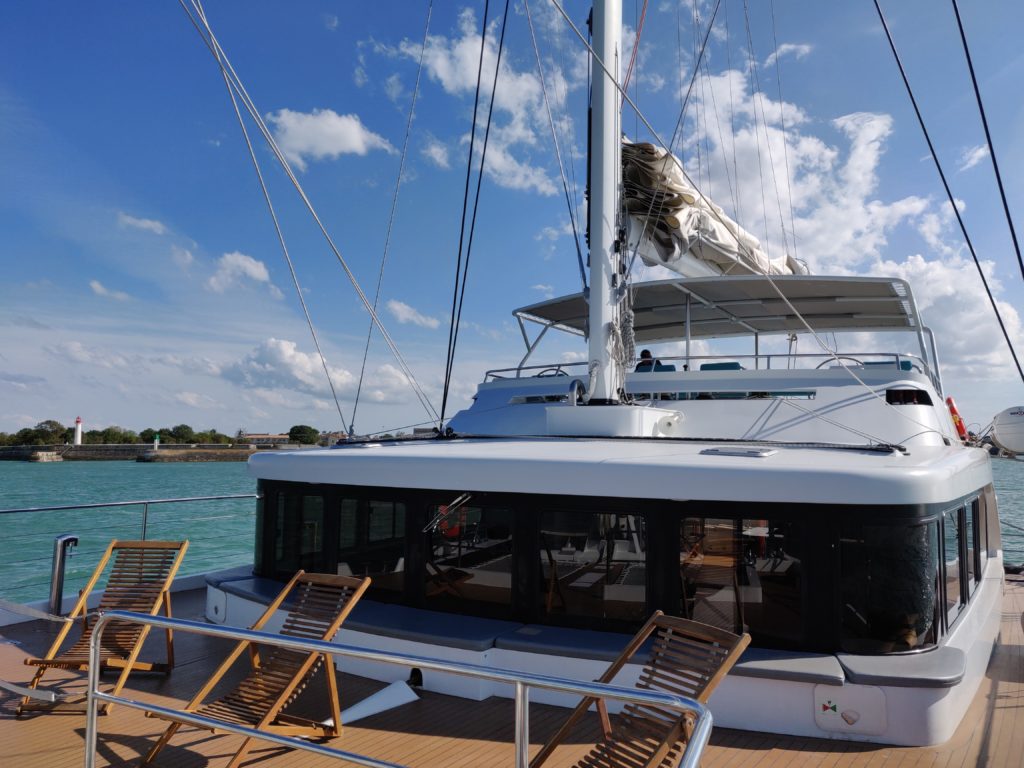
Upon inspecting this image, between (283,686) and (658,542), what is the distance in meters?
2.70

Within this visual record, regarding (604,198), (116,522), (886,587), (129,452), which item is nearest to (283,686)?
(886,587)

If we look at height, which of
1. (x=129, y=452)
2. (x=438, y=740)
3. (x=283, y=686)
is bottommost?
(x=438, y=740)

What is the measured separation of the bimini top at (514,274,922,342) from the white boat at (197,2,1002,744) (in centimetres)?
183

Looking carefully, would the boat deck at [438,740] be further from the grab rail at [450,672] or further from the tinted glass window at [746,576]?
the grab rail at [450,672]

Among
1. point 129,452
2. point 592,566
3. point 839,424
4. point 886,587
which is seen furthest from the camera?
point 129,452

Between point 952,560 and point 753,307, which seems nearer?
point 952,560

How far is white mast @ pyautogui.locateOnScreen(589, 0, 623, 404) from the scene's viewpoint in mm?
7637

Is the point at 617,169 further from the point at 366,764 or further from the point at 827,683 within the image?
the point at 366,764

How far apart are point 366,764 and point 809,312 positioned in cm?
968

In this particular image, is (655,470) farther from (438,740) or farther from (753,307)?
(753,307)

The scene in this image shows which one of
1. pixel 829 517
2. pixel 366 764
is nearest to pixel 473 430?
pixel 829 517

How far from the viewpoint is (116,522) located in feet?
91.1

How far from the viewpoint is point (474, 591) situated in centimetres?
588

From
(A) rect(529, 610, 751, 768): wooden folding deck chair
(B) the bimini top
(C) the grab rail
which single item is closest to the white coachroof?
(A) rect(529, 610, 751, 768): wooden folding deck chair
